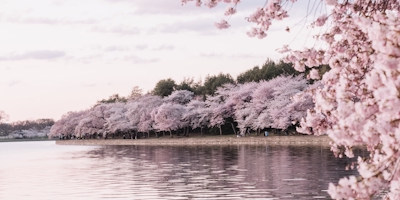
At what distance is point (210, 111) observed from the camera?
260ft

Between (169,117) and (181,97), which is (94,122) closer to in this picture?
(181,97)

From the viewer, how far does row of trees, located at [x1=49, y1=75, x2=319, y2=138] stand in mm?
68250

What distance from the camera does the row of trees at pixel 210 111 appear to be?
224 ft

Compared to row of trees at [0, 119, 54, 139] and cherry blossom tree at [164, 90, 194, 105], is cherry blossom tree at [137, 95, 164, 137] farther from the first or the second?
row of trees at [0, 119, 54, 139]

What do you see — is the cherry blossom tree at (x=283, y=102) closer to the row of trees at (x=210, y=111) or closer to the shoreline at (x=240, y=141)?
the row of trees at (x=210, y=111)

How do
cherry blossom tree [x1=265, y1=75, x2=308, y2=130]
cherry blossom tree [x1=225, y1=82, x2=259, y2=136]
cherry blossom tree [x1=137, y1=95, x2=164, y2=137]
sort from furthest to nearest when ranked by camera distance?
cherry blossom tree [x1=137, y1=95, x2=164, y2=137] → cherry blossom tree [x1=225, y1=82, x2=259, y2=136] → cherry blossom tree [x1=265, y1=75, x2=308, y2=130]

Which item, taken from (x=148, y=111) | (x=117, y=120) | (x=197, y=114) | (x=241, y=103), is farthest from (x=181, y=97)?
(x=241, y=103)

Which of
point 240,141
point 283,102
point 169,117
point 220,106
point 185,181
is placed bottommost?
point 185,181

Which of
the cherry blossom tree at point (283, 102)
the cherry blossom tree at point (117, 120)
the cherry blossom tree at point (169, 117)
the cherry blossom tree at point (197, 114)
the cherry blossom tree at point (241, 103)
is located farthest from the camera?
the cherry blossom tree at point (117, 120)

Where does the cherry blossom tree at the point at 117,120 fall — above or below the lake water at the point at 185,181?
above

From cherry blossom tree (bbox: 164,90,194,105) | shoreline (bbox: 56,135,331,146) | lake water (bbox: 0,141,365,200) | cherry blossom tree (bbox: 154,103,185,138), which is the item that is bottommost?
lake water (bbox: 0,141,365,200)

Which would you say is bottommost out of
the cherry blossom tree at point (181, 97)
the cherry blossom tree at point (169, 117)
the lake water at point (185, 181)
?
the lake water at point (185, 181)

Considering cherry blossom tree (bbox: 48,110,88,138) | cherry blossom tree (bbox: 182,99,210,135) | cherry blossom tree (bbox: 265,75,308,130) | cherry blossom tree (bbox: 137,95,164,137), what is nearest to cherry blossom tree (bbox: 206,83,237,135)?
cherry blossom tree (bbox: 182,99,210,135)

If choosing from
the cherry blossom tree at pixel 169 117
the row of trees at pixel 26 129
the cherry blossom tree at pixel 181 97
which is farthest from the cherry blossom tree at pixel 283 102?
the row of trees at pixel 26 129
